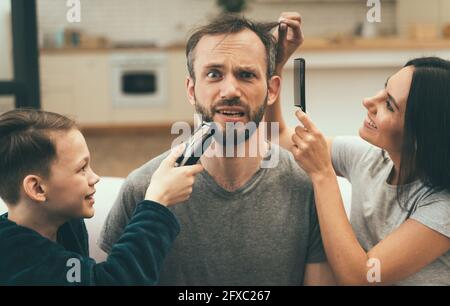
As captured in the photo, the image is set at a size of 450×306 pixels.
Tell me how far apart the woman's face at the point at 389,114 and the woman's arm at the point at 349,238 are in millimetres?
113

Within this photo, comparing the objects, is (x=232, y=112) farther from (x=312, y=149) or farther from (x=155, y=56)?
(x=155, y=56)

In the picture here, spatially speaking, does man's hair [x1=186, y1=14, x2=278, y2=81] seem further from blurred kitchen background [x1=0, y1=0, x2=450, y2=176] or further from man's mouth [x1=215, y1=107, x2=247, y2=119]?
blurred kitchen background [x1=0, y1=0, x2=450, y2=176]

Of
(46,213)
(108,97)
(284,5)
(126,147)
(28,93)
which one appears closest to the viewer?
(46,213)

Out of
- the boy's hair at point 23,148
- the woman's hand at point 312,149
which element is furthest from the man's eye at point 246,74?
the boy's hair at point 23,148

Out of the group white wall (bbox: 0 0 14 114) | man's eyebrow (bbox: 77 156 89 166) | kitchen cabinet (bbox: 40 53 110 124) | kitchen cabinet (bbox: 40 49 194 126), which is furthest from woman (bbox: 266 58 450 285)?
kitchen cabinet (bbox: 40 53 110 124)

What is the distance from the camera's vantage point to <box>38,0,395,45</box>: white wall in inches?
210

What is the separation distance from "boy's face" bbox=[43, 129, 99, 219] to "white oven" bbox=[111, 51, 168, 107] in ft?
12.2

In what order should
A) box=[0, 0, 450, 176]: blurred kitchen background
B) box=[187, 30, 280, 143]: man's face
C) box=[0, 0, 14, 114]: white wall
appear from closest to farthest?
1. box=[187, 30, 280, 143]: man's face
2. box=[0, 0, 14, 114]: white wall
3. box=[0, 0, 450, 176]: blurred kitchen background

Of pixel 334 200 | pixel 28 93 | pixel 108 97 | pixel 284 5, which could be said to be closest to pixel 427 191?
pixel 334 200

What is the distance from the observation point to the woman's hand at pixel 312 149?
1030mm

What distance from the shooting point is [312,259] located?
113 centimetres

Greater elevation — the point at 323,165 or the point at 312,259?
the point at 323,165
